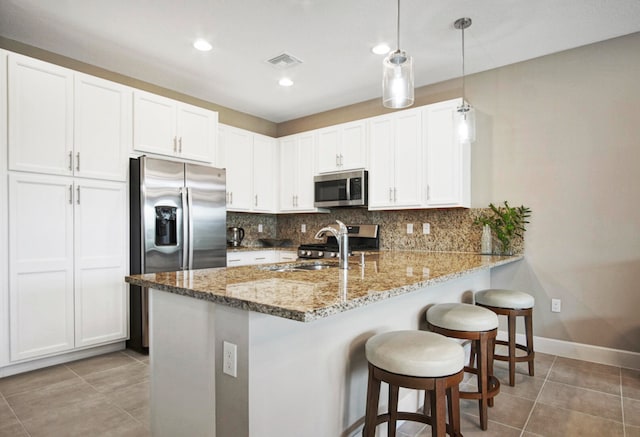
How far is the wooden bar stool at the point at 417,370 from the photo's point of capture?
4.55ft

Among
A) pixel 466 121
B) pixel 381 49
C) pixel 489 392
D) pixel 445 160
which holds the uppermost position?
pixel 381 49

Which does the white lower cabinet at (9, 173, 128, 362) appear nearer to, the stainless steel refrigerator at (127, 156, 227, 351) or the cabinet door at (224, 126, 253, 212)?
the stainless steel refrigerator at (127, 156, 227, 351)

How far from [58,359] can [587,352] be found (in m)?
4.41

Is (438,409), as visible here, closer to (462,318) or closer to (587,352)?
(462,318)

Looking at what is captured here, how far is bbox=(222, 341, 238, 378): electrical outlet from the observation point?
4.17ft

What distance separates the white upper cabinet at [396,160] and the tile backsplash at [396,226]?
35 centimetres

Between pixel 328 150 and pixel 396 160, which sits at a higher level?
pixel 328 150

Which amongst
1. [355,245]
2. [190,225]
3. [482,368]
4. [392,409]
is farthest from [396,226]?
[392,409]

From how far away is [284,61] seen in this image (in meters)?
3.43

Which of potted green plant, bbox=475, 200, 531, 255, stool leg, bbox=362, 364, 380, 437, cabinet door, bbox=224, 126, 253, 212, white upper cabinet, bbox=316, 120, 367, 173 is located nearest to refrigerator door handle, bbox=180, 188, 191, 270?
cabinet door, bbox=224, 126, 253, 212

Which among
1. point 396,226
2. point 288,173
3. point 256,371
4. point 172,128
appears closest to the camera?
point 256,371

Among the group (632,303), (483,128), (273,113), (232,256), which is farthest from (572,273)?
(273,113)

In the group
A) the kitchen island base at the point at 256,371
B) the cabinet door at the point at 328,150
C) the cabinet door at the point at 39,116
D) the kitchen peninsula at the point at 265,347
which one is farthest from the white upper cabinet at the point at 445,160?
the cabinet door at the point at 39,116

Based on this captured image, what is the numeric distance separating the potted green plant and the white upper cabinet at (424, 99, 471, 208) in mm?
279
